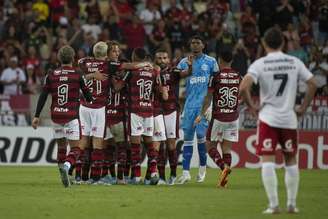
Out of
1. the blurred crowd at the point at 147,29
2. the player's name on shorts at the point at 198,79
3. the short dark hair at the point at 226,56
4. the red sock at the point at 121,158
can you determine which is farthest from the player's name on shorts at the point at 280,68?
the blurred crowd at the point at 147,29

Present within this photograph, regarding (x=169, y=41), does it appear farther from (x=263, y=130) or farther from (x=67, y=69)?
(x=263, y=130)

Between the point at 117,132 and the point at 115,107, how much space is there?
0.47m

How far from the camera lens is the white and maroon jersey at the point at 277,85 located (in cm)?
1305

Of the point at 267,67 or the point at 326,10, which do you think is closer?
the point at 267,67

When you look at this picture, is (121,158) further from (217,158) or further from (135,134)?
(217,158)

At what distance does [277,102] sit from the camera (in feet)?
43.0

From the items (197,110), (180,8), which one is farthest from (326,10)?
(197,110)

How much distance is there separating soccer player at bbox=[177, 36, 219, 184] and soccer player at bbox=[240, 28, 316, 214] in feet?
18.4

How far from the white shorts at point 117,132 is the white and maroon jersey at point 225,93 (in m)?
1.76

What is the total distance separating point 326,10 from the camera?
31.2 metres

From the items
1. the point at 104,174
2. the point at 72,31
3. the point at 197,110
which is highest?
the point at 72,31

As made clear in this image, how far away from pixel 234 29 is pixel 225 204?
58.2 feet

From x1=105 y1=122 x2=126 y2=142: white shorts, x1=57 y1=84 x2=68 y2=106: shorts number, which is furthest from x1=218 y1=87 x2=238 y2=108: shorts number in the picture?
x1=57 y1=84 x2=68 y2=106: shorts number

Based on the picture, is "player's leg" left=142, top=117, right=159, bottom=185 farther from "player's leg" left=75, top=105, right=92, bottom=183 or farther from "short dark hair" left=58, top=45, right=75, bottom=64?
"short dark hair" left=58, top=45, right=75, bottom=64
